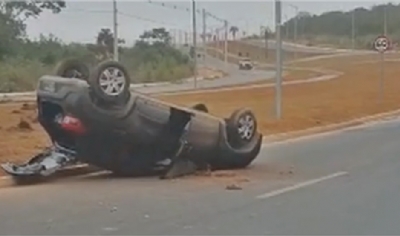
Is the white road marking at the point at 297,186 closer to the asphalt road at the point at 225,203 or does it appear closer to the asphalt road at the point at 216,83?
the asphalt road at the point at 225,203

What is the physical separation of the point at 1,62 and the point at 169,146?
42540mm

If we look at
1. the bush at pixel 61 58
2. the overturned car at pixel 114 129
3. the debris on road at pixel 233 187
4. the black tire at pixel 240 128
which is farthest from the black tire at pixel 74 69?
the bush at pixel 61 58

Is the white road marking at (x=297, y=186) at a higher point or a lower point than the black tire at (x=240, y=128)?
lower

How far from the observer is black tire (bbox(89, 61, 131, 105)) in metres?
13.4

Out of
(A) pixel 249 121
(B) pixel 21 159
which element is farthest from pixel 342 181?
(B) pixel 21 159

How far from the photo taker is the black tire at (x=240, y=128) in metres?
15.1

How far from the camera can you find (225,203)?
11656mm

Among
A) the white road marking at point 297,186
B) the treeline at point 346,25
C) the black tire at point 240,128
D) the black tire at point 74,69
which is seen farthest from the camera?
the treeline at point 346,25

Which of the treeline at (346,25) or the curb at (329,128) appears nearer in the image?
the curb at (329,128)

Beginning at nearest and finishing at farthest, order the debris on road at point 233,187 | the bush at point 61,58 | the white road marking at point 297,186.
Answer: the white road marking at point 297,186 → the debris on road at point 233,187 → the bush at point 61,58

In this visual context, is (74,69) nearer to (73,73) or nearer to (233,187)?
(73,73)

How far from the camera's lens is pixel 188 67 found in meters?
77.8

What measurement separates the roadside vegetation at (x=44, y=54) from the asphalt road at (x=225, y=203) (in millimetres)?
34725

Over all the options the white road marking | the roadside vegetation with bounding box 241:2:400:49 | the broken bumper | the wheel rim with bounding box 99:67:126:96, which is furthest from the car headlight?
the roadside vegetation with bounding box 241:2:400:49
